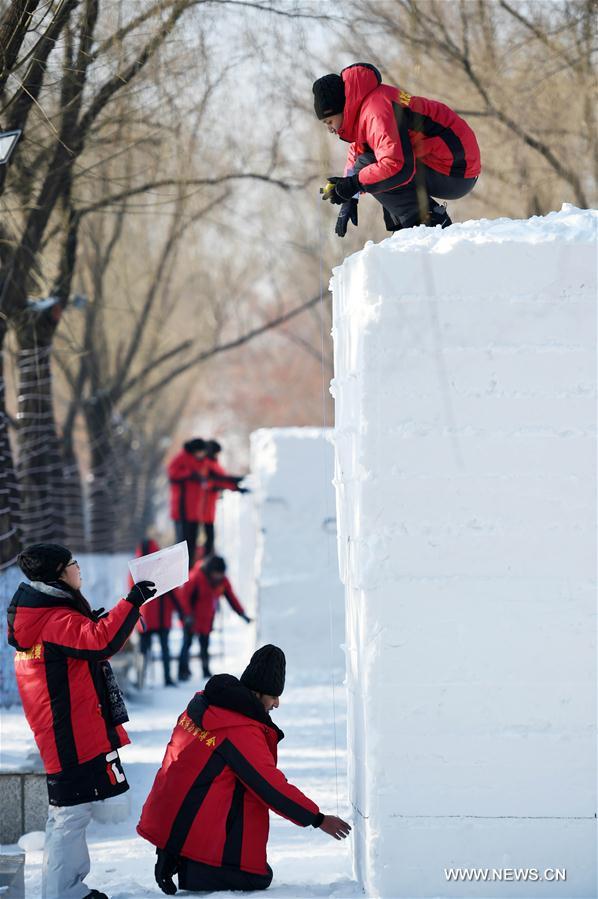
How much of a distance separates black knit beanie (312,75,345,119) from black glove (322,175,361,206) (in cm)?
28

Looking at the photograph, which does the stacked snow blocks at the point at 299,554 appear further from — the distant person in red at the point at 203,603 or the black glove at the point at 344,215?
the black glove at the point at 344,215

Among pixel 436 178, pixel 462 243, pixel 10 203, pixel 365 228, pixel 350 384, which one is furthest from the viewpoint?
pixel 365 228

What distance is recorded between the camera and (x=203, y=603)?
12227mm

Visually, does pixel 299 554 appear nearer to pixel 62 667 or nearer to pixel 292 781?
pixel 292 781

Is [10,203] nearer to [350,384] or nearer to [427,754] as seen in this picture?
[350,384]

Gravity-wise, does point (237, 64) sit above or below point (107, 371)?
above

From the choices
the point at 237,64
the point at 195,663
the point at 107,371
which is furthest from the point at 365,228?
the point at 237,64

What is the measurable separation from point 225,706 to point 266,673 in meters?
0.22

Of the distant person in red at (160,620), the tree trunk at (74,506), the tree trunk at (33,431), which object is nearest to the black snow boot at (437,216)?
the tree trunk at (33,431)

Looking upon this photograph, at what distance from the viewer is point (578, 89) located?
9.62 meters

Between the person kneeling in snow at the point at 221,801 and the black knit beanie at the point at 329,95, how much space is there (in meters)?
2.44

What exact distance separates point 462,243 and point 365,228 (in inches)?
473

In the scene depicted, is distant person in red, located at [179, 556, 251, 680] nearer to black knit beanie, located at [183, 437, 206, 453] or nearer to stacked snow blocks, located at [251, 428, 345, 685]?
stacked snow blocks, located at [251, 428, 345, 685]

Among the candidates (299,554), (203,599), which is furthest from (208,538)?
(299,554)
